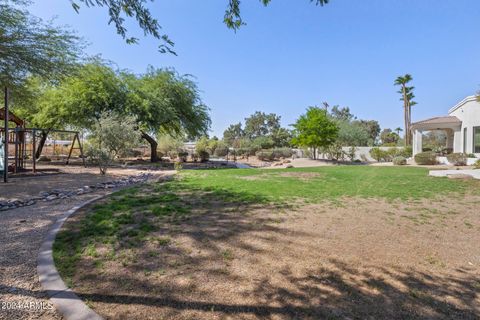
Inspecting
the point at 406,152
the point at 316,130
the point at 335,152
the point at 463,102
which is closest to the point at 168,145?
the point at 316,130

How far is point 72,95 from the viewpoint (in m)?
17.1

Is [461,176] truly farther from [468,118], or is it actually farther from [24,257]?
[24,257]

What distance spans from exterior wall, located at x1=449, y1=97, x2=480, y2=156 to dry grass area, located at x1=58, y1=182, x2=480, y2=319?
55.7ft

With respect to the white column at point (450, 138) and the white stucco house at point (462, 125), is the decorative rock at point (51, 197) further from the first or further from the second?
the white column at point (450, 138)

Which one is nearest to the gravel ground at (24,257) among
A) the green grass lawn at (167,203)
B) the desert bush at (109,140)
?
the green grass lawn at (167,203)

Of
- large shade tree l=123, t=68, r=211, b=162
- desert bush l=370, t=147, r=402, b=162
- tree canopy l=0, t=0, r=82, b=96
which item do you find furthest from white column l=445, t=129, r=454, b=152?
tree canopy l=0, t=0, r=82, b=96

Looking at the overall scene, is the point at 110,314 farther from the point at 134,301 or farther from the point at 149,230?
the point at 149,230

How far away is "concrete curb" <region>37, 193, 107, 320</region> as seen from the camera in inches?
81.3

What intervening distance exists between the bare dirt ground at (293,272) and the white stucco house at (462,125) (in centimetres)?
1726

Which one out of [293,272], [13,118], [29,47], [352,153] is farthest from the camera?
[352,153]

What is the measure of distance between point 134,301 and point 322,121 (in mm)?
23133

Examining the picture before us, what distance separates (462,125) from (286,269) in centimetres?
2208

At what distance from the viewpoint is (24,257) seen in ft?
10.2

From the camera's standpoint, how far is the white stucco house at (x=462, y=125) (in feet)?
57.2
